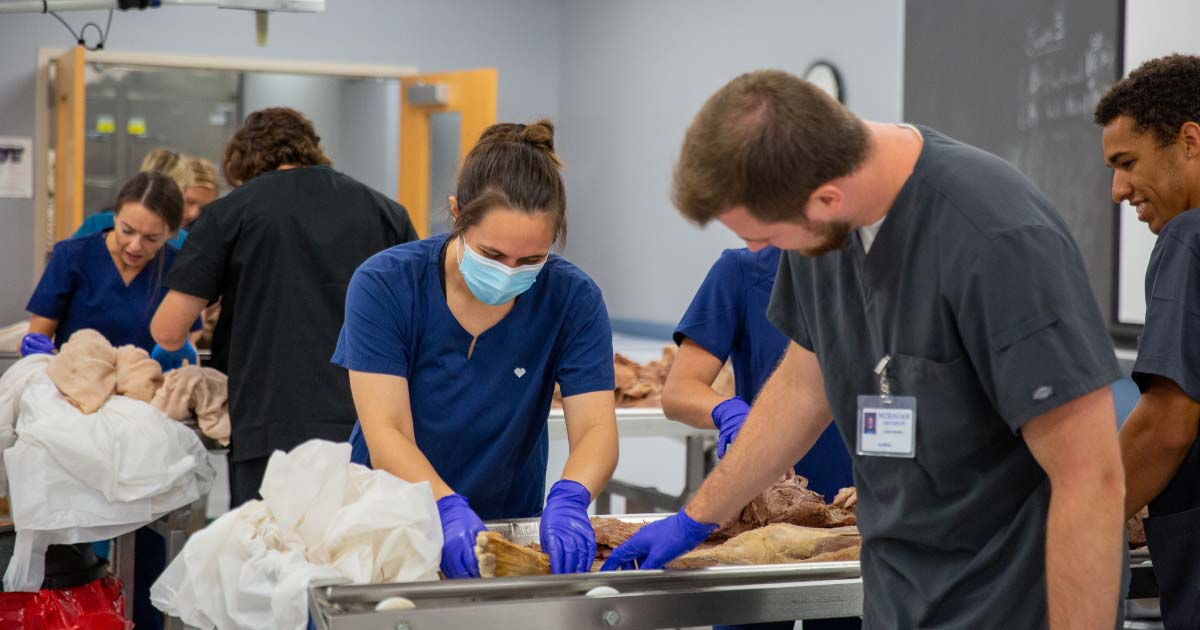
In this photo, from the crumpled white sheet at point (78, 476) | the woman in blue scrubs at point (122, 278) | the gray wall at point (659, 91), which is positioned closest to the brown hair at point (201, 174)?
the woman in blue scrubs at point (122, 278)

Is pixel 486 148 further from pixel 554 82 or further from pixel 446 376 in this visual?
pixel 554 82

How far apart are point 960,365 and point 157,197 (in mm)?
2893

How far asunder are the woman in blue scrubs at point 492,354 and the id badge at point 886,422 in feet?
1.91

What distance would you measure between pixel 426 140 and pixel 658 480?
2688mm

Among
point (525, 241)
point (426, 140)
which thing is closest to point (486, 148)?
point (525, 241)

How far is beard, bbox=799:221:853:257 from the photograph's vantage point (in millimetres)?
1342

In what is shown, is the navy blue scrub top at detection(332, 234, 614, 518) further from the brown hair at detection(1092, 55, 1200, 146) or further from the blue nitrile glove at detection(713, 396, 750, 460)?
the brown hair at detection(1092, 55, 1200, 146)

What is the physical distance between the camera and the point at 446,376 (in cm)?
207

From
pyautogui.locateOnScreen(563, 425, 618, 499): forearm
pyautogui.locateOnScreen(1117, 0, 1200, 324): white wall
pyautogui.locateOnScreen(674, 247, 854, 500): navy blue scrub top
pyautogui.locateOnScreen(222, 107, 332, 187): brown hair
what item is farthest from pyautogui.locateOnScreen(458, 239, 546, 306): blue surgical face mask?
pyautogui.locateOnScreen(1117, 0, 1200, 324): white wall

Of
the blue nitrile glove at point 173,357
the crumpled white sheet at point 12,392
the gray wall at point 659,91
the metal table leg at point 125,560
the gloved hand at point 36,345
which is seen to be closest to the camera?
the crumpled white sheet at point 12,392

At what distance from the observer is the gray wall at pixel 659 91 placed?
5625 mm

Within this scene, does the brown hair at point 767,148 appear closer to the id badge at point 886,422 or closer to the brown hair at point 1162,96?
the id badge at point 886,422

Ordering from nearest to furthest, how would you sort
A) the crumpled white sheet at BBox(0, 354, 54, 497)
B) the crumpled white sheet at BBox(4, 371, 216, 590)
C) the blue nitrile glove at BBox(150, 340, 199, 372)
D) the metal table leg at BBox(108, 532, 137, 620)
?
the crumpled white sheet at BBox(4, 371, 216, 590) → the crumpled white sheet at BBox(0, 354, 54, 497) → the metal table leg at BBox(108, 532, 137, 620) → the blue nitrile glove at BBox(150, 340, 199, 372)

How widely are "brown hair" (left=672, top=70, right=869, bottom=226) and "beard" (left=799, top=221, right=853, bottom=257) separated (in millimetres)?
34
